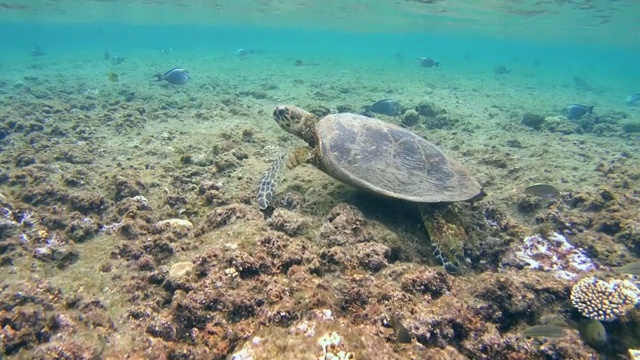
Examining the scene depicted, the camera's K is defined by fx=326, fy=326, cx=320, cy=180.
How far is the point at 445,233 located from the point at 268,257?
2.39m

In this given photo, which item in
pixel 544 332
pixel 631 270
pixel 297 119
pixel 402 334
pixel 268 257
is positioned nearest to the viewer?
pixel 402 334

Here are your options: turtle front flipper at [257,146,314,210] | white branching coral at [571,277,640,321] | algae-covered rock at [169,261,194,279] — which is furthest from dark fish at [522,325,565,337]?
turtle front flipper at [257,146,314,210]

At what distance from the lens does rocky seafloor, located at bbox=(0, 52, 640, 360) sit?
8.39 ft

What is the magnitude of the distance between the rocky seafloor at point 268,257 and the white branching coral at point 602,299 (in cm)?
9

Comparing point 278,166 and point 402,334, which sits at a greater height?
point 402,334

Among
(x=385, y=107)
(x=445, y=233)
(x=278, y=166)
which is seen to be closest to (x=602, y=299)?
(x=445, y=233)

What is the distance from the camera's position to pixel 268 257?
3.21m

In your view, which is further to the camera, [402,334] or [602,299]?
[602,299]

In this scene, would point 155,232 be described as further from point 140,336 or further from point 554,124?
point 554,124

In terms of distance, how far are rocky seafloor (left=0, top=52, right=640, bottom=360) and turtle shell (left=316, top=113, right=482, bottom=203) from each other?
1.61 feet

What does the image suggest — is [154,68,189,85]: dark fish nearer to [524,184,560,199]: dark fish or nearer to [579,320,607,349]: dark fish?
[524,184,560,199]: dark fish

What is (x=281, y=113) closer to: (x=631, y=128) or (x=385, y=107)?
(x=385, y=107)

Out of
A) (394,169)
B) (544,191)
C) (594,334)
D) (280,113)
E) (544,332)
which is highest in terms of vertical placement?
(280,113)

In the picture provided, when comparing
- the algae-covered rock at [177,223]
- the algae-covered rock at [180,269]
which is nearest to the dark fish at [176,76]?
the algae-covered rock at [177,223]
